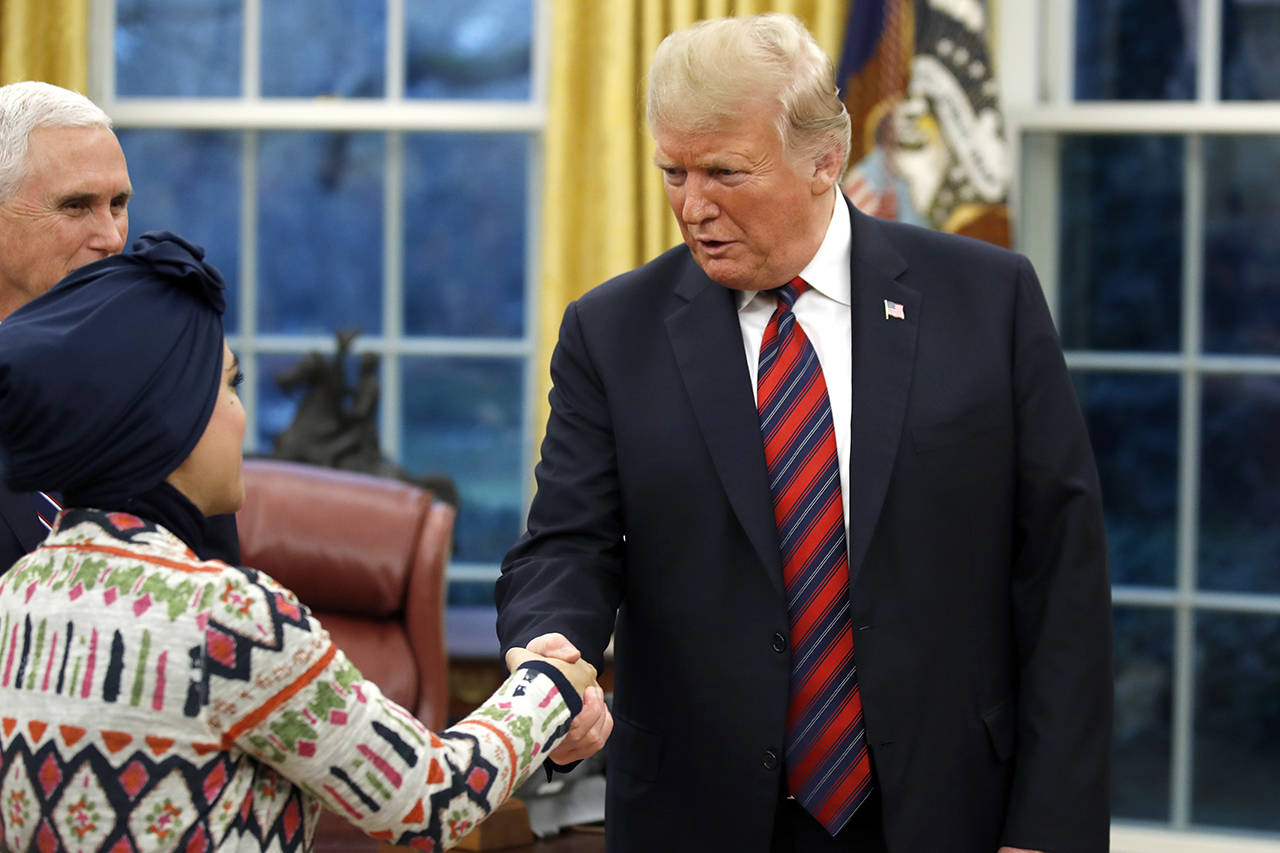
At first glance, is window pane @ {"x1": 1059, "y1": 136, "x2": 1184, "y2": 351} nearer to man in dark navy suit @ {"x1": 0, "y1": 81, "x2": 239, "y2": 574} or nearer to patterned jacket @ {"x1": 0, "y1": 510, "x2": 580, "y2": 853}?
man in dark navy suit @ {"x1": 0, "y1": 81, "x2": 239, "y2": 574}

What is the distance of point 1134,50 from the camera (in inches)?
148

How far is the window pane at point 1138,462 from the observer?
380 centimetres

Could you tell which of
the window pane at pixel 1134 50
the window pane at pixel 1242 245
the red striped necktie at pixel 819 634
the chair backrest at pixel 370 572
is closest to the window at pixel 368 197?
the chair backrest at pixel 370 572

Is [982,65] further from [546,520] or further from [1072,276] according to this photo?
[546,520]

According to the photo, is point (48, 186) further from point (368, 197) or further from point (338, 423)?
point (368, 197)

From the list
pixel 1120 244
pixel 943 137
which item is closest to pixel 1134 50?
pixel 1120 244

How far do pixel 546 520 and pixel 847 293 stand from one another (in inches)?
18.2

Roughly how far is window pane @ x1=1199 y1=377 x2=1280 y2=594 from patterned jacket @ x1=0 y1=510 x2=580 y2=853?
3.04 m

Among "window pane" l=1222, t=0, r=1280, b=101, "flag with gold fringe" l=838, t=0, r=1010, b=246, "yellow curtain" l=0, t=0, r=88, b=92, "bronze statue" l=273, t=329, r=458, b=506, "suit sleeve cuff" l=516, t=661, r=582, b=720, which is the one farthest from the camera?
"yellow curtain" l=0, t=0, r=88, b=92

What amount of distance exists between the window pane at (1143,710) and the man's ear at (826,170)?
8.03 feet

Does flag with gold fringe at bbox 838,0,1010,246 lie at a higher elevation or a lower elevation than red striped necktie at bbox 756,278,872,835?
higher

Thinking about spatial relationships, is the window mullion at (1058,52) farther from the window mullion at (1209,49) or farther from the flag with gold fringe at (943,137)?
the flag with gold fringe at (943,137)

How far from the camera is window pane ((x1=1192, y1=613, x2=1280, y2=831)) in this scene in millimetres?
3797

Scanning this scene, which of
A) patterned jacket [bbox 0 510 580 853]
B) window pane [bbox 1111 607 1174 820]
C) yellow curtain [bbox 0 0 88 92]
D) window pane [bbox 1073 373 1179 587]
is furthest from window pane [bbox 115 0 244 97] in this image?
patterned jacket [bbox 0 510 580 853]
